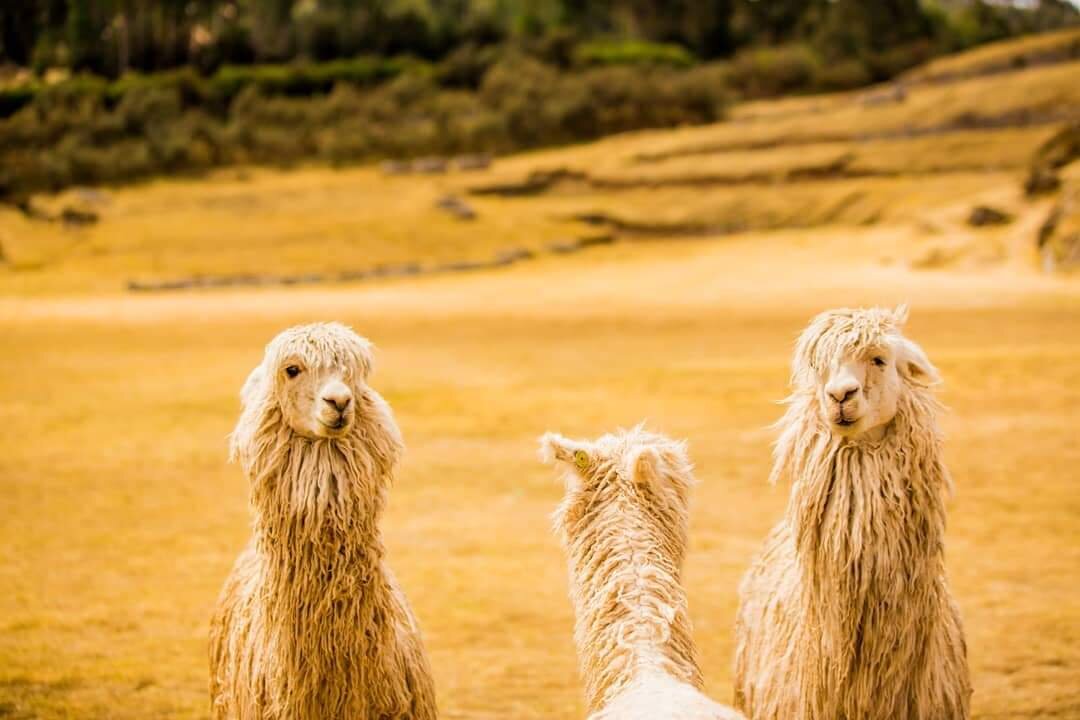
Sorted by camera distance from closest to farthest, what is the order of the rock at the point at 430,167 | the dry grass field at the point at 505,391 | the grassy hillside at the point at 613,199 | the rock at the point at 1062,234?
the dry grass field at the point at 505,391
the rock at the point at 1062,234
the grassy hillside at the point at 613,199
the rock at the point at 430,167

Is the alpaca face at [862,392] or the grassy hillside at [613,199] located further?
the grassy hillside at [613,199]

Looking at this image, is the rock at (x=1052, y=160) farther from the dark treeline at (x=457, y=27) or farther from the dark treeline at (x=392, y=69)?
the dark treeline at (x=457, y=27)

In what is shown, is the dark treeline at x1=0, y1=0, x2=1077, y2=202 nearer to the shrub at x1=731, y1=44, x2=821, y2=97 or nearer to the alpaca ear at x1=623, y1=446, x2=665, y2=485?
the shrub at x1=731, y1=44, x2=821, y2=97

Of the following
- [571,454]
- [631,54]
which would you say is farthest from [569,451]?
[631,54]

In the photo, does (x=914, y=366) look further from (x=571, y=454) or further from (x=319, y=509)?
(x=319, y=509)

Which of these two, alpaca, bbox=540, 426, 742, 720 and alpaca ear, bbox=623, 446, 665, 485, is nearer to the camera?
alpaca, bbox=540, 426, 742, 720

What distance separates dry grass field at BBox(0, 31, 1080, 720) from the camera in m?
6.90

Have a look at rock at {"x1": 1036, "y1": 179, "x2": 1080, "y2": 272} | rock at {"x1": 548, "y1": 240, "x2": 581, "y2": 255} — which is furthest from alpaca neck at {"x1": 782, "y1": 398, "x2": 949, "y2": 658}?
rock at {"x1": 548, "y1": 240, "x2": 581, "y2": 255}

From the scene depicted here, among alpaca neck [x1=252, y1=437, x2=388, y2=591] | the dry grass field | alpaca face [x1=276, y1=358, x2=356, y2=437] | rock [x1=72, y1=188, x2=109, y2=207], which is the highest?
alpaca face [x1=276, y1=358, x2=356, y2=437]

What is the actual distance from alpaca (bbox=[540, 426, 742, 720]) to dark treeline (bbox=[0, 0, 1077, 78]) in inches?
1137

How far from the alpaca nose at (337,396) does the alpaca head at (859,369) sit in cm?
180

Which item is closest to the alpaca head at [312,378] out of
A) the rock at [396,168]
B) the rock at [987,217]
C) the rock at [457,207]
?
the rock at [987,217]

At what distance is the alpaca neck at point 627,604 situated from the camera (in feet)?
11.6

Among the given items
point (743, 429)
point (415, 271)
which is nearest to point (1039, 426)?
point (743, 429)
